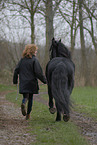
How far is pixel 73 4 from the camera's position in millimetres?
17844

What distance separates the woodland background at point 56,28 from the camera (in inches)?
692

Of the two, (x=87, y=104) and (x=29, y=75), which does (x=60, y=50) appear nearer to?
(x=29, y=75)

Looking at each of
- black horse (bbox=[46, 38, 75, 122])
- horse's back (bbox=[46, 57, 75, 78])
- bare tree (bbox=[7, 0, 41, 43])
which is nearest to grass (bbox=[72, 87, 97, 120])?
black horse (bbox=[46, 38, 75, 122])

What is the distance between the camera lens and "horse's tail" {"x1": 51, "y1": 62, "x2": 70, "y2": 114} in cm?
537

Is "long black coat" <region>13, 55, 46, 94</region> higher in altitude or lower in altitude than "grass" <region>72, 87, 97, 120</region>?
higher

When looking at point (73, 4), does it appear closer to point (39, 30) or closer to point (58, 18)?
point (58, 18)

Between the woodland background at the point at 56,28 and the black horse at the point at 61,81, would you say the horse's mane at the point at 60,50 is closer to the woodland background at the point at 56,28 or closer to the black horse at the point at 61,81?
the black horse at the point at 61,81

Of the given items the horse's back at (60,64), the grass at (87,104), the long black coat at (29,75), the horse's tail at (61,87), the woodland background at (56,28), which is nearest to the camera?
the horse's tail at (61,87)

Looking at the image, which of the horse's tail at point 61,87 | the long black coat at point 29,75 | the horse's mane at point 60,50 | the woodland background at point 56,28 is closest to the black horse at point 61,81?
the horse's tail at point 61,87

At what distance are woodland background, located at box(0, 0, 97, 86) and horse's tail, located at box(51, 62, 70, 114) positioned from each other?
11.5m

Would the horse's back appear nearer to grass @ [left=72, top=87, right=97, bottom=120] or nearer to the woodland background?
grass @ [left=72, top=87, right=97, bottom=120]

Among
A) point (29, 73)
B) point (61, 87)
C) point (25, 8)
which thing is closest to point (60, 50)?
point (29, 73)

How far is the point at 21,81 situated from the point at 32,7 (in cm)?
1262

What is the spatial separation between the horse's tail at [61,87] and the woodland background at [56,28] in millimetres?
11504
